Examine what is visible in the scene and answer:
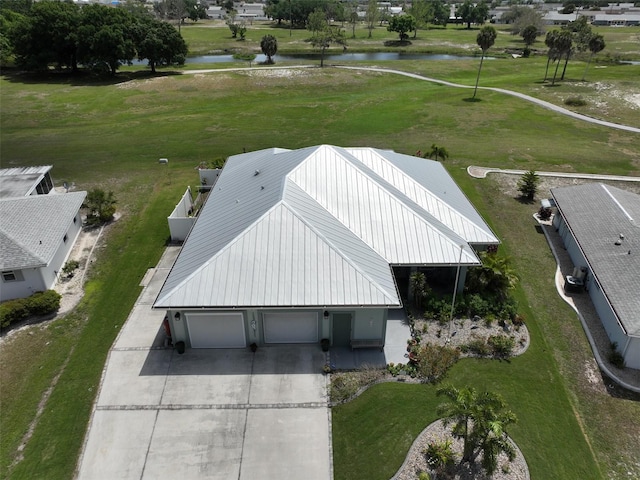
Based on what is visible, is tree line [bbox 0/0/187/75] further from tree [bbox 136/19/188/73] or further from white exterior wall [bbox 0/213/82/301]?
white exterior wall [bbox 0/213/82/301]

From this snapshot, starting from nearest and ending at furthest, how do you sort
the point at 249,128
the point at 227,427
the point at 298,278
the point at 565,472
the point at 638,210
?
the point at 565,472, the point at 227,427, the point at 298,278, the point at 638,210, the point at 249,128

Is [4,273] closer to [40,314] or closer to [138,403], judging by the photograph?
[40,314]

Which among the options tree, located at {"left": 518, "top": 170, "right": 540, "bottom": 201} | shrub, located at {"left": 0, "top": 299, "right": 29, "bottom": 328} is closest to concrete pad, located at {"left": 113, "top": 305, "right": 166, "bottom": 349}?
shrub, located at {"left": 0, "top": 299, "right": 29, "bottom": 328}

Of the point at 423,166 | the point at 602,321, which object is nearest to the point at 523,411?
the point at 602,321

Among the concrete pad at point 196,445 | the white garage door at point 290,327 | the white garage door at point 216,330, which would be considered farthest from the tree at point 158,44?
the concrete pad at point 196,445

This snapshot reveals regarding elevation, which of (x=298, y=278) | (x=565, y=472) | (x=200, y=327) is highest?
(x=298, y=278)

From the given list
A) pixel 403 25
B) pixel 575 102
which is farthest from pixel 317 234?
Answer: pixel 403 25

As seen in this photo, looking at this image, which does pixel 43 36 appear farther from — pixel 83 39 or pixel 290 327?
pixel 290 327
